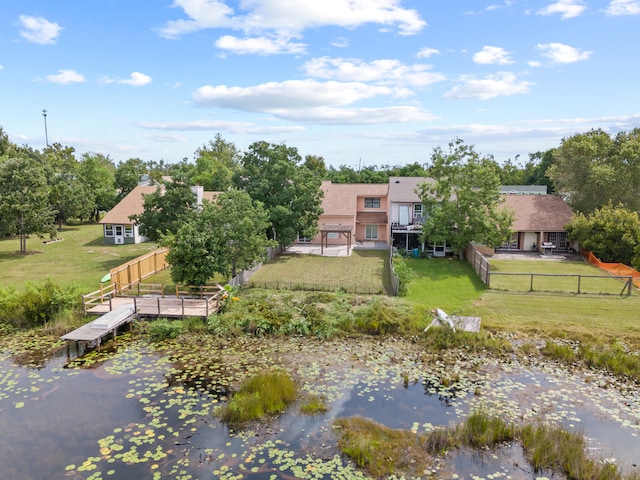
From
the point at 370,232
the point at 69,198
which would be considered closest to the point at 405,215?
the point at 370,232

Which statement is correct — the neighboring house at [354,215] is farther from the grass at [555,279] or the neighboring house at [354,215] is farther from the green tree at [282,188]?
the grass at [555,279]

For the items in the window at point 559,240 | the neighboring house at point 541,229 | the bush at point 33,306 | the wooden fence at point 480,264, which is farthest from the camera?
the window at point 559,240

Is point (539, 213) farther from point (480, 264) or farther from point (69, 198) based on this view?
point (69, 198)

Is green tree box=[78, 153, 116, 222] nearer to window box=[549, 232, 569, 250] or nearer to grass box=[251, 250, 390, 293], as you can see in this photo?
grass box=[251, 250, 390, 293]

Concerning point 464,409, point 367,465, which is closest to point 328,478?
point 367,465

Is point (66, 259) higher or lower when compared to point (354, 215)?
lower

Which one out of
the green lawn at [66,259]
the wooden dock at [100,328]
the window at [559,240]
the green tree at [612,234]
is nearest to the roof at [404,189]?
the window at [559,240]

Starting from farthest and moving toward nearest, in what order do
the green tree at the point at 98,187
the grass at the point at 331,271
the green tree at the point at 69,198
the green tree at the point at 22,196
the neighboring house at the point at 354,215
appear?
the green tree at the point at 98,187, the green tree at the point at 69,198, the neighboring house at the point at 354,215, the green tree at the point at 22,196, the grass at the point at 331,271
